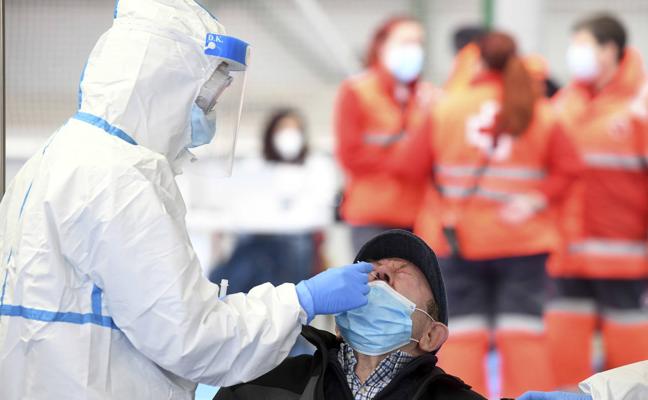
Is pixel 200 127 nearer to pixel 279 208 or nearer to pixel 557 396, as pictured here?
pixel 557 396

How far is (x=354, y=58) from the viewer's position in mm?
5129

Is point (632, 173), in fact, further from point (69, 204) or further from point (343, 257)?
point (69, 204)

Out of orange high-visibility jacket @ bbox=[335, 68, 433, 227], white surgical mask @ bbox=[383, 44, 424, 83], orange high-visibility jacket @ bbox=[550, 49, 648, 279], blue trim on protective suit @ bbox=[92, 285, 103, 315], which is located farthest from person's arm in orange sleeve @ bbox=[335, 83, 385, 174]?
blue trim on protective suit @ bbox=[92, 285, 103, 315]

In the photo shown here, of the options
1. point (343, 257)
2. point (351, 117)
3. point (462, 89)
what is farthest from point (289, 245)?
point (462, 89)

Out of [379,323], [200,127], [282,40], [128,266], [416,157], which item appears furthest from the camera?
[282,40]

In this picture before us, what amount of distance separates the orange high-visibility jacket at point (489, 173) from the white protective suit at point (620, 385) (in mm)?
2602

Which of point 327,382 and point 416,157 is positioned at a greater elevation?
point 416,157

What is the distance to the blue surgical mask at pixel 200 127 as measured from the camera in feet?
7.00

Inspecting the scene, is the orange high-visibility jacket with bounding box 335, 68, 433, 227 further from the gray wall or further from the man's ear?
the man's ear

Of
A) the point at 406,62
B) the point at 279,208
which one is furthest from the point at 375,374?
the point at 406,62

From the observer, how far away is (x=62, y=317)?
1901mm

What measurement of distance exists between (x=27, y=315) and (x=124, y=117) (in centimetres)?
45

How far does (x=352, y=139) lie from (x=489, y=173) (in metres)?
0.75

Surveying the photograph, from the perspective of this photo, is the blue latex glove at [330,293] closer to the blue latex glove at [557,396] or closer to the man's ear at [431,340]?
the man's ear at [431,340]
